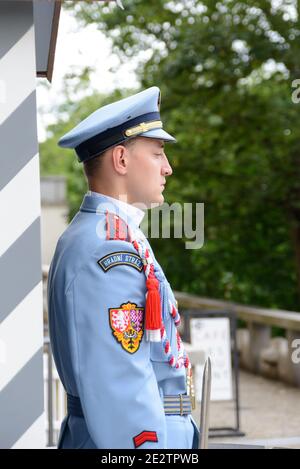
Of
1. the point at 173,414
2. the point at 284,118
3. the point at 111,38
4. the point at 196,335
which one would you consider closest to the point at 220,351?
the point at 196,335

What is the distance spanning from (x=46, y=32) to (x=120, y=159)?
73 cm

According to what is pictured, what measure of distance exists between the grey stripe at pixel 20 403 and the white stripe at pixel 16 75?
2.16ft

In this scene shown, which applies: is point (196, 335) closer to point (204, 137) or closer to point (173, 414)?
point (204, 137)

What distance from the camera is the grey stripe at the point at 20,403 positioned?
270 cm

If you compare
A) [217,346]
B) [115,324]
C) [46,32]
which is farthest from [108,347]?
[217,346]

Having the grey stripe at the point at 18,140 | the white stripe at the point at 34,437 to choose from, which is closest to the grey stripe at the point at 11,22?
the grey stripe at the point at 18,140

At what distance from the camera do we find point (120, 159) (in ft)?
9.39

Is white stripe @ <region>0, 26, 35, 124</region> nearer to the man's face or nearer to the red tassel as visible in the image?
the man's face

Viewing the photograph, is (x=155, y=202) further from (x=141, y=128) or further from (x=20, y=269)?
(x=20, y=269)

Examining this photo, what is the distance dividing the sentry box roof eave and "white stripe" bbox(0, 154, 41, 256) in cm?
47

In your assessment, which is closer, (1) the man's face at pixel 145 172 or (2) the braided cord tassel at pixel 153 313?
(2) the braided cord tassel at pixel 153 313

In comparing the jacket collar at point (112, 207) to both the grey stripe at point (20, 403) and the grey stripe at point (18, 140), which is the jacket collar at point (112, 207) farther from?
the grey stripe at point (20, 403)

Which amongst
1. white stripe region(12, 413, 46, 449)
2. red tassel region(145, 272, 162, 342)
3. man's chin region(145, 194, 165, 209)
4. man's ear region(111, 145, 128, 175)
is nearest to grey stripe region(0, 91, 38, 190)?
man's ear region(111, 145, 128, 175)

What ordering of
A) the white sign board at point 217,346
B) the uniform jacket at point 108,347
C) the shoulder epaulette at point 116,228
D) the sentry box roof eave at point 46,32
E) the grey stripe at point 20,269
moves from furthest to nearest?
the white sign board at point 217,346
the sentry box roof eave at point 46,32
the shoulder epaulette at point 116,228
the grey stripe at point 20,269
the uniform jacket at point 108,347
